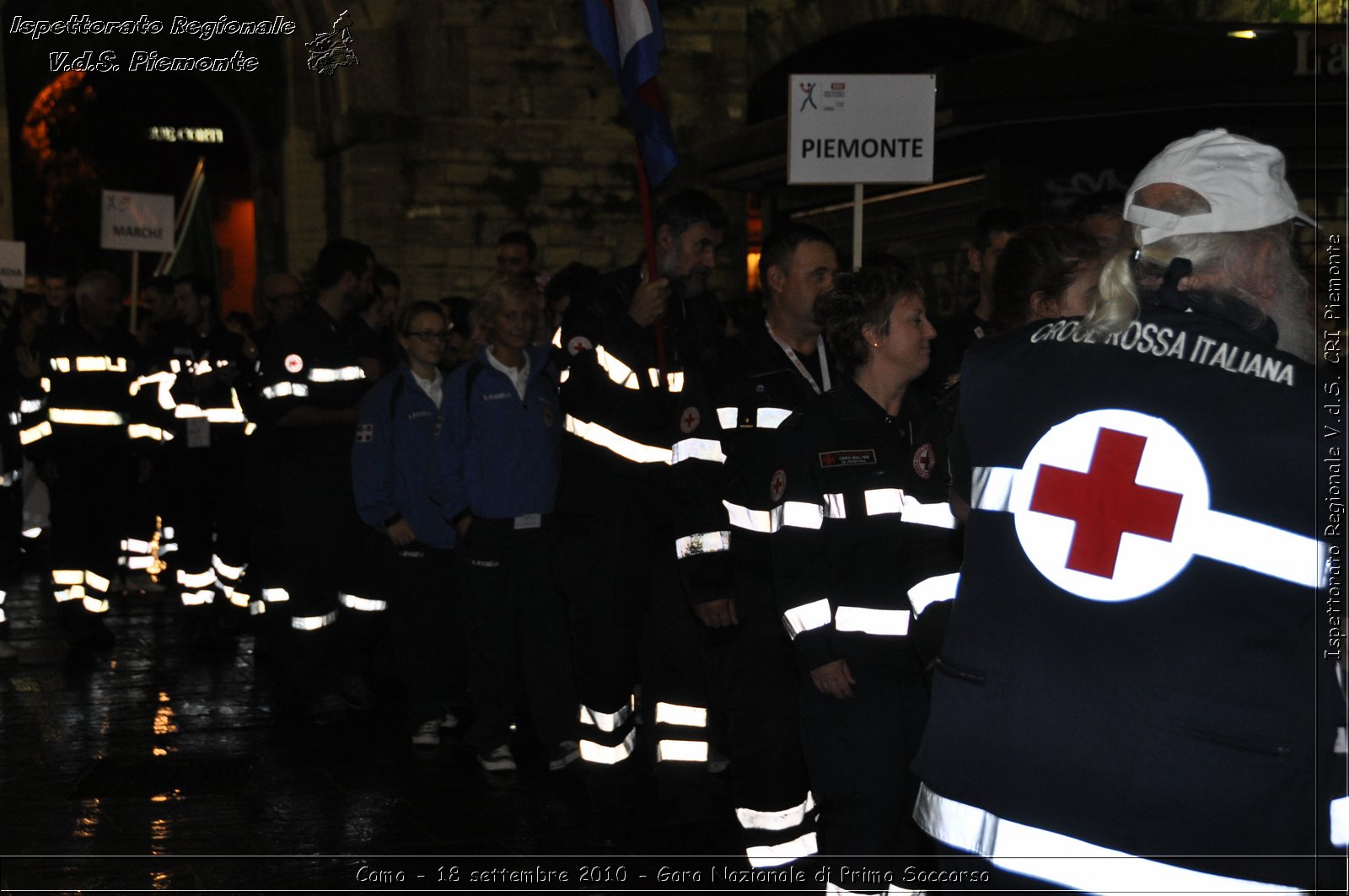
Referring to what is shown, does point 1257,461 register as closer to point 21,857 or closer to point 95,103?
point 21,857

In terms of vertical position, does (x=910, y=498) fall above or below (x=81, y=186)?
below

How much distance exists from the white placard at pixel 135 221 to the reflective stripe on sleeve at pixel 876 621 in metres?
11.3

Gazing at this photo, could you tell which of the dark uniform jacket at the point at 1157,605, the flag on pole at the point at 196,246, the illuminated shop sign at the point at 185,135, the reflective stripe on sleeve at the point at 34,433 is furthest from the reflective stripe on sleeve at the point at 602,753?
the illuminated shop sign at the point at 185,135

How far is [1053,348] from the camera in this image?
255 centimetres

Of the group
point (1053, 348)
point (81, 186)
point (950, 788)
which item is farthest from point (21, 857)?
point (81, 186)

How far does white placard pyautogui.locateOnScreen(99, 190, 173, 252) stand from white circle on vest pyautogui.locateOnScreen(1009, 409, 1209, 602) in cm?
1288

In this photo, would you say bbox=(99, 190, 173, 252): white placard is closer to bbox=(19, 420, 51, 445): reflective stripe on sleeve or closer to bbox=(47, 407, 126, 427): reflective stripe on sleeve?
bbox=(19, 420, 51, 445): reflective stripe on sleeve

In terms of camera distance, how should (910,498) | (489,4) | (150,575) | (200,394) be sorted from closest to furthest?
1. (910,498)
2. (200,394)
3. (150,575)
4. (489,4)

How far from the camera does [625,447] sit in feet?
19.3

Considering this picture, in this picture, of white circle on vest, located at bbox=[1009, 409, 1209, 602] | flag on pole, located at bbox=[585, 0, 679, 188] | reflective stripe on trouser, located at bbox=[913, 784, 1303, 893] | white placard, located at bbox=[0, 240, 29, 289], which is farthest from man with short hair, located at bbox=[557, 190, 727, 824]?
white placard, located at bbox=[0, 240, 29, 289]

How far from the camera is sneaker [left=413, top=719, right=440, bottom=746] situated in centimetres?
738

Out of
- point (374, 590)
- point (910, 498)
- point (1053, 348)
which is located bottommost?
point (374, 590)

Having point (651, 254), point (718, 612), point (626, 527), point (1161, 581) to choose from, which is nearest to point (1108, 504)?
point (1161, 581)

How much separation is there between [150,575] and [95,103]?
17.4 metres
